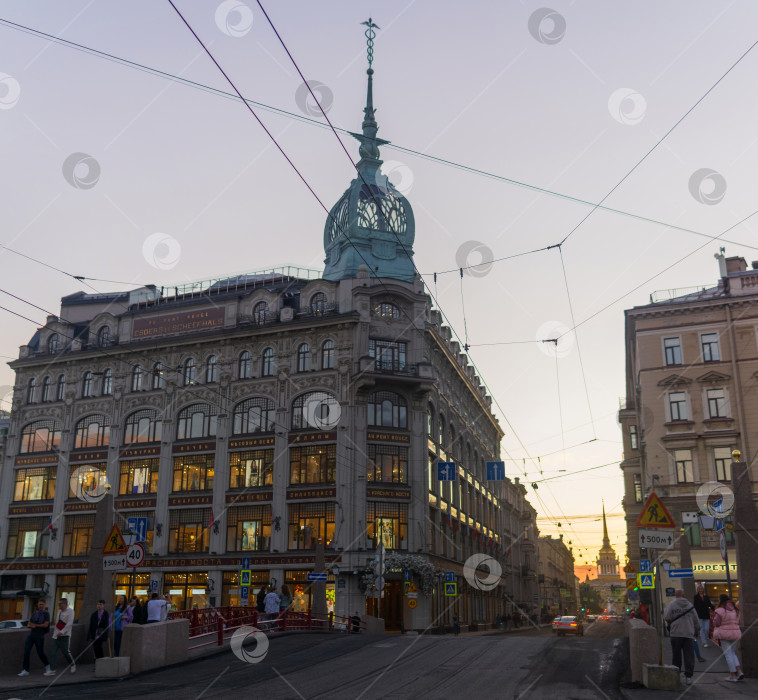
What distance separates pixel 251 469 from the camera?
51.0 m

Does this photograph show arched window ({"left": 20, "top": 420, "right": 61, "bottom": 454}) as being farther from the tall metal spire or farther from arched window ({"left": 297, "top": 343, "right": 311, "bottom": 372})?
the tall metal spire

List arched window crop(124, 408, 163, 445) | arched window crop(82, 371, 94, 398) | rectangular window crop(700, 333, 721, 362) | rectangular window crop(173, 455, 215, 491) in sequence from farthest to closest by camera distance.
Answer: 1. arched window crop(82, 371, 94, 398)
2. arched window crop(124, 408, 163, 445)
3. rectangular window crop(173, 455, 215, 491)
4. rectangular window crop(700, 333, 721, 362)

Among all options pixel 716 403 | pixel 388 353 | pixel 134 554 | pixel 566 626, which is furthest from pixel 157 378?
pixel 134 554

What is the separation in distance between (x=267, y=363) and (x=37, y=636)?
117 ft

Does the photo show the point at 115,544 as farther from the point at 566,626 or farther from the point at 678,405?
the point at 678,405

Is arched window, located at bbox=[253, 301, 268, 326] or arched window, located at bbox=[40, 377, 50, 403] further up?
arched window, located at bbox=[253, 301, 268, 326]

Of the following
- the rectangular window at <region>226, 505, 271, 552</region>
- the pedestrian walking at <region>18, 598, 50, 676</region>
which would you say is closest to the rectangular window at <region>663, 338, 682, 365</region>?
the rectangular window at <region>226, 505, 271, 552</region>

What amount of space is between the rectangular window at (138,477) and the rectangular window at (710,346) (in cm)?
3605

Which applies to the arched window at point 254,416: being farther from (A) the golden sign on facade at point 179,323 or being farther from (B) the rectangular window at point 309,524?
(A) the golden sign on facade at point 179,323

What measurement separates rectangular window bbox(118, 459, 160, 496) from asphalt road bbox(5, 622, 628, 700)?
104 feet

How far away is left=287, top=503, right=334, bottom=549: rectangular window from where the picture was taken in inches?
1868

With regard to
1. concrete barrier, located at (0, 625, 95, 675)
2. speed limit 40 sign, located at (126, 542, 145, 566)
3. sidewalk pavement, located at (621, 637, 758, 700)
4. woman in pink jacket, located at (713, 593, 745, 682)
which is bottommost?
sidewalk pavement, located at (621, 637, 758, 700)

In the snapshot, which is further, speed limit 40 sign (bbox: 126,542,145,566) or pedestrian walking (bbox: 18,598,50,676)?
speed limit 40 sign (bbox: 126,542,145,566)

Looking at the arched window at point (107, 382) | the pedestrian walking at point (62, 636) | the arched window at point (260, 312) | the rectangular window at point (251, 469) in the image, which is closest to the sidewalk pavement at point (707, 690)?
the pedestrian walking at point (62, 636)
